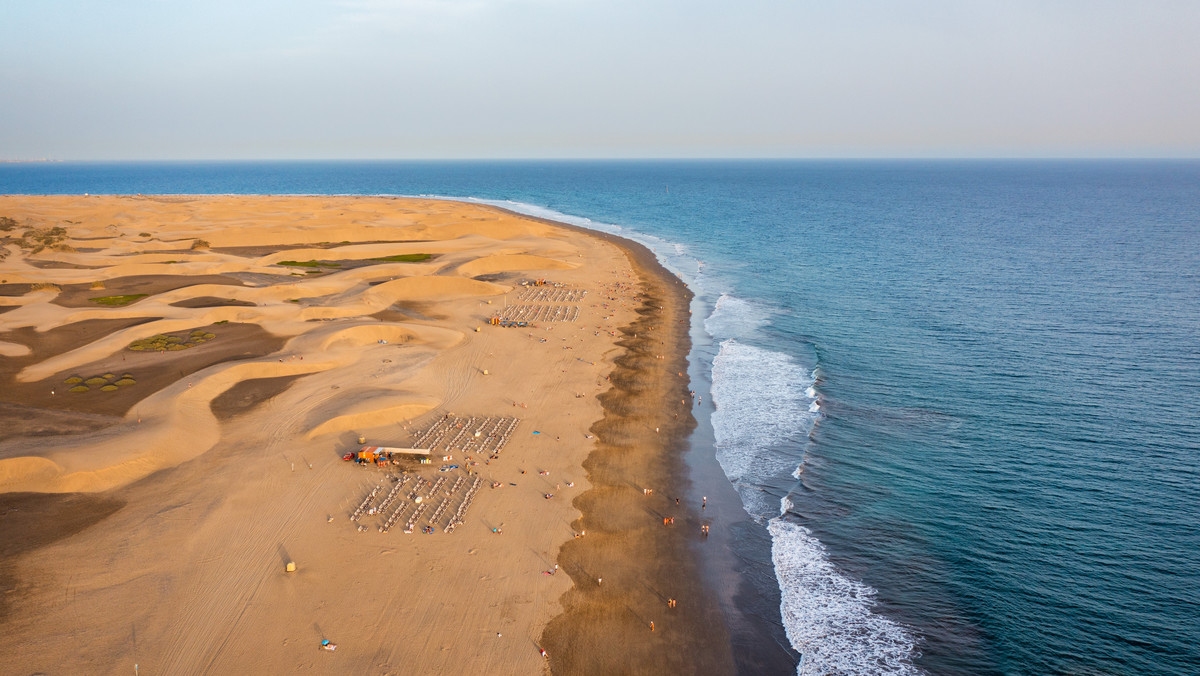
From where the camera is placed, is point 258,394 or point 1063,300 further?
point 1063,300

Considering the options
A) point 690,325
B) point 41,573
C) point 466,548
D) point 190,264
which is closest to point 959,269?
point 690,325

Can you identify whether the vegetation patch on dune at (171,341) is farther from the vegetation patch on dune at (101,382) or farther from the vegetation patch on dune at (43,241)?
the vegetation patch on dune at (43,241)

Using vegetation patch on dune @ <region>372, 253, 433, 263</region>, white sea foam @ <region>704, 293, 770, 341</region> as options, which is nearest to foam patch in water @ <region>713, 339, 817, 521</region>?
white sea foam @ <region>704, 293, 770, 341</region>

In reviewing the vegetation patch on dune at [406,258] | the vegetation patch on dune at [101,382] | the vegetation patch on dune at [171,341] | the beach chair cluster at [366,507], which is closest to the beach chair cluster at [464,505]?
the beach chair cluster at [366,507]

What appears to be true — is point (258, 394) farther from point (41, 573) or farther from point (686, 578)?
point (686, 578)

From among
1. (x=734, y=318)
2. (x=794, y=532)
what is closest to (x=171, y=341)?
(x=794, y=532)

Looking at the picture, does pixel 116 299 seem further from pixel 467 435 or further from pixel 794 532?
pixel 794 532
